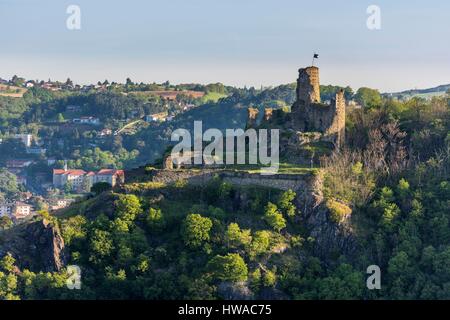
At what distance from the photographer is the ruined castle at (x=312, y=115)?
69812mm

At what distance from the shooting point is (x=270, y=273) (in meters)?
61.2

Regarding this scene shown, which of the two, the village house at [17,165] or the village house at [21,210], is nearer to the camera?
the village house at [21,210]

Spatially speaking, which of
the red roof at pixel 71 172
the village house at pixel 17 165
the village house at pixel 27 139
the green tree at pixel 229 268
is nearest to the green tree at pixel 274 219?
the green tree at pixel 229 268

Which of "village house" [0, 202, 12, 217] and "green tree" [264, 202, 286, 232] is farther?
"village house" [0, 202, 12, 217]

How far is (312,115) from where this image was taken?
234 ft

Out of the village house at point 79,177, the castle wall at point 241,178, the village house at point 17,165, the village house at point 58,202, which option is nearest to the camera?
the castle wall at point 241,178

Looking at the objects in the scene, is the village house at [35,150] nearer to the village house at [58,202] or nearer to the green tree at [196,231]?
the village house at [58,202]

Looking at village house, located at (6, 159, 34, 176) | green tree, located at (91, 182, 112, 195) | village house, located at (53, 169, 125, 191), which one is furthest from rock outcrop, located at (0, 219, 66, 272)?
village house, located at (6, 159, 34, 176)

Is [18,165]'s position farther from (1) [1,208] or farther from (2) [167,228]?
(2) [167,228]

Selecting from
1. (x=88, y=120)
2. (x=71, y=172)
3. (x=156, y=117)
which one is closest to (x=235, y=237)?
(x=71, y=172)

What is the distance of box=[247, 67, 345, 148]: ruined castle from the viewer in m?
69.8

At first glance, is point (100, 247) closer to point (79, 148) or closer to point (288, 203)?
point (288, 203)

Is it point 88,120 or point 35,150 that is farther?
point 88,120

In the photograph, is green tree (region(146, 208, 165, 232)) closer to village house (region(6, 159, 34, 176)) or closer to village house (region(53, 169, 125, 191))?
village house (region(53, 169, 125, 191))
